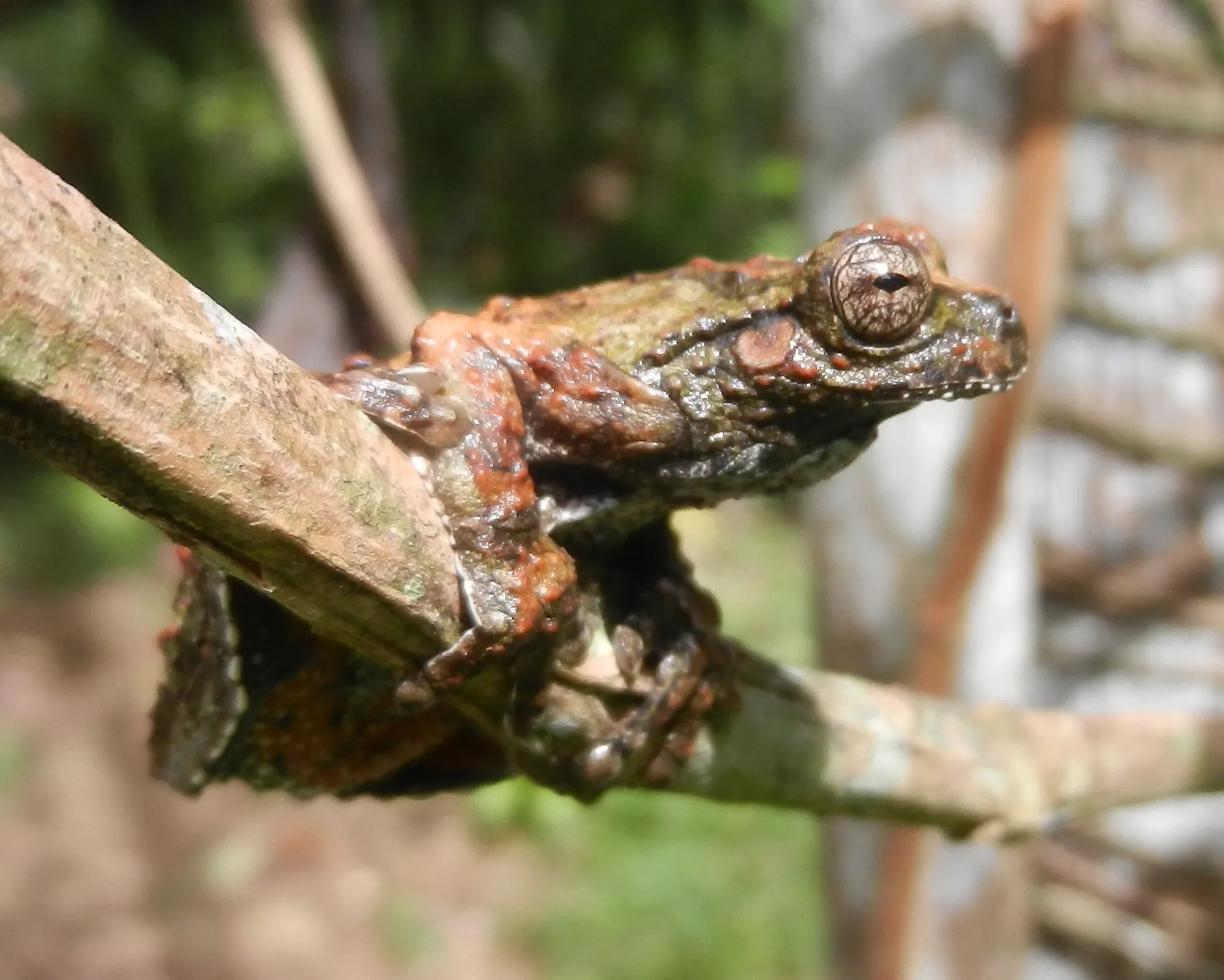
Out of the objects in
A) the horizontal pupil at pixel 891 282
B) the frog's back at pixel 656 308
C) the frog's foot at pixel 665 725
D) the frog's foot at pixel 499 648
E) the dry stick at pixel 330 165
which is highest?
the dry stick at pixel 330 165

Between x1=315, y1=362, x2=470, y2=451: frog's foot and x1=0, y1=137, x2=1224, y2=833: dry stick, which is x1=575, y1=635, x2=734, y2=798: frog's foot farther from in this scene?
x1=315, y1=362, x2=470, y2=451: frog's foot

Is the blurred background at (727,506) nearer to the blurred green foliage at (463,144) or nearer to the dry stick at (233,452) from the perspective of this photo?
the blurred green foliage at (463,144)

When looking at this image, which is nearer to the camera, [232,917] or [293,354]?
[293,354]

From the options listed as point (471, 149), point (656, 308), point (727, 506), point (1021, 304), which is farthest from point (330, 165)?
point (727, 506)

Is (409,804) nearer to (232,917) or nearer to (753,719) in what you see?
(232,917)

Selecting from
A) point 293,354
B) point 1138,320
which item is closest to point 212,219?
point 293,354

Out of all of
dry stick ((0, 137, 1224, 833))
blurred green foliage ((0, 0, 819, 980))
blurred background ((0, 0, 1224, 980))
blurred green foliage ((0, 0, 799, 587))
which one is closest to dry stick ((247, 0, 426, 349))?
blurred background ((0, 0, 1224, 980))

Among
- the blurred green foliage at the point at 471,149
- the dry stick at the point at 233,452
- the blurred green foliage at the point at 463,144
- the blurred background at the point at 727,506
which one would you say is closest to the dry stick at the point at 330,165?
the blurred background at the point at 727,506
